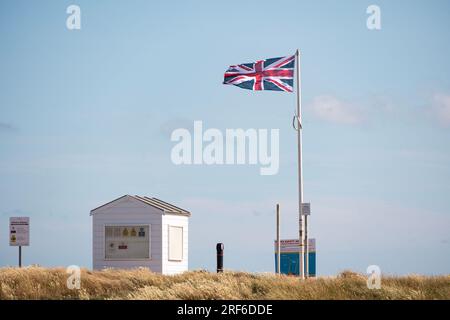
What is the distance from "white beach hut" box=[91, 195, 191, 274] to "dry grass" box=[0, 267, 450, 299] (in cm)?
357

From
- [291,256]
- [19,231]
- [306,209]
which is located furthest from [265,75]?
[19,231]

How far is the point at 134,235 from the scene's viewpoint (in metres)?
37.4

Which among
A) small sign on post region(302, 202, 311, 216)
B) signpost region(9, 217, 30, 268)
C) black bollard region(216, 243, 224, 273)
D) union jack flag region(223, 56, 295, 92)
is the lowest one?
black bollard region(216, 243, 224, 273)

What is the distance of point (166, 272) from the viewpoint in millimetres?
37344

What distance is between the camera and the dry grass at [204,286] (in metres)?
26.5

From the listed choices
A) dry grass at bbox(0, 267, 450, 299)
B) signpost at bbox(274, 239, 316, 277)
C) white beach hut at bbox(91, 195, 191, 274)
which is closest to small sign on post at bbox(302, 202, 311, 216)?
dry grass at bbox(0, 267, 450, 299)

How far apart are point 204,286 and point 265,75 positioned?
9.62m

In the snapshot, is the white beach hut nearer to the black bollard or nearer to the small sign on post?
the black bollard

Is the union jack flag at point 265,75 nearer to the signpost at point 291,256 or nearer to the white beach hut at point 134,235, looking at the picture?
the white beach hut at point 134,235

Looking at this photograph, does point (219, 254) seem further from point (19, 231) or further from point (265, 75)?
point (19, 231)

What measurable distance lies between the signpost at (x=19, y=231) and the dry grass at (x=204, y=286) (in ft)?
9.33

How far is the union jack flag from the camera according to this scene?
32.9 metres
